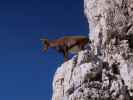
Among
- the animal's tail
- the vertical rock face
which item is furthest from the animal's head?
the vertical rock face

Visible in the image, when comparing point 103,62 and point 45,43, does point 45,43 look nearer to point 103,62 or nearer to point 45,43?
point 45,43

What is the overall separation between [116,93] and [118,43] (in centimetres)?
360

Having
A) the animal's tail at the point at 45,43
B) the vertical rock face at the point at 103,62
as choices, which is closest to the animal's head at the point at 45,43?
the animal's tail at the point at 45,43

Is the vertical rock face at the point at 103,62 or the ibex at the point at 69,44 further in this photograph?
the ibex at the point at 69,44

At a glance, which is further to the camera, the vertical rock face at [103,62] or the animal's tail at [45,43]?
the animal's tail at [45,43]

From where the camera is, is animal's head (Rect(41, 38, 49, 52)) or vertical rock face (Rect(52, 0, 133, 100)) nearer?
vertical rock face (Rect(52, 0, 133, 100))

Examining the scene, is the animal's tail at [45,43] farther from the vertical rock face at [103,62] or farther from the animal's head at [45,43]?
the vertical rock face at [103,62]

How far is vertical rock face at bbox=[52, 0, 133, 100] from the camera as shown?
24.3 m

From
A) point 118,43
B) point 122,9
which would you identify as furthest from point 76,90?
point 122,9

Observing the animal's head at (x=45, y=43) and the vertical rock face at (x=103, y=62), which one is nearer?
the vertical rock face at (x=103, y=62)

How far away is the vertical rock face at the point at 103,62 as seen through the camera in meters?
24.3

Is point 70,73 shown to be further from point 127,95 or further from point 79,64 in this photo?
point 127,95

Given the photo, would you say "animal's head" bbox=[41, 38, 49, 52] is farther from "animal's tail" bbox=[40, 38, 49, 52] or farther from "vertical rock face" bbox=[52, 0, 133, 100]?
"vertical rock face" bbox=[52, 0, 133, 100]

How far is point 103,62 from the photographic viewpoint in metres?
25.9
